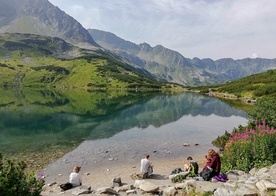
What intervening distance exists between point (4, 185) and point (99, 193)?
29.5 ft

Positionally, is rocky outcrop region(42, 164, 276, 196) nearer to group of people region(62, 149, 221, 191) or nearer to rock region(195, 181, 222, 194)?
rock region(195, 181, 222, 194)

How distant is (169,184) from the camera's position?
22.5 metres

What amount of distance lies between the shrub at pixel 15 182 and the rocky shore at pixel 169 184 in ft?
23.3

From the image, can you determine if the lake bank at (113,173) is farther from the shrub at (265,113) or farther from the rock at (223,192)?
the rock at (223,192)

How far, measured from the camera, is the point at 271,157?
2164cm

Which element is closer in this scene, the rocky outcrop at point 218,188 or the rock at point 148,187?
the rocky outcrop at point 218,188

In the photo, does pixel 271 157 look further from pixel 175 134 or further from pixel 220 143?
pixel 175 134

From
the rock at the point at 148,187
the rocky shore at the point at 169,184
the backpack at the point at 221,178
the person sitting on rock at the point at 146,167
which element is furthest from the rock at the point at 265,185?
the person sitting on rock at the point at 146,167

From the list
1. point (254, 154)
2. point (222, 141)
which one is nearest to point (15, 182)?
point (254, 154)

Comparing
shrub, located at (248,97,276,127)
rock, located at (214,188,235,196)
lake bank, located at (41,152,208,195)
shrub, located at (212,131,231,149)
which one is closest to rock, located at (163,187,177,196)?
rock, located at (214,188,235,196)

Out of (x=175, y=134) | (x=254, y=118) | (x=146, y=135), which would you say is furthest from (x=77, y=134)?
(x=254, y=118)

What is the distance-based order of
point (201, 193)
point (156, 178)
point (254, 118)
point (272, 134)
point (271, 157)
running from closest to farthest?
1. point (201, 193)
2. point (271, 157)
3. point (272, 134)
4. point (156, 178)
5. point (254, 118)

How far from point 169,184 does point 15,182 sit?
45.7ft

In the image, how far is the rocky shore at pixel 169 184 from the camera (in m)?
14.1
